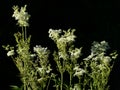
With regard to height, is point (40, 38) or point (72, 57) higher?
point (40, 38)

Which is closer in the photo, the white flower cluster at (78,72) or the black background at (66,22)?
the white flower cluster at (78,72)

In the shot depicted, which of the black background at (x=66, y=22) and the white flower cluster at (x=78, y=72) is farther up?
the black background at (x=66, y=22)

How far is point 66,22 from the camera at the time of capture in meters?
7.89

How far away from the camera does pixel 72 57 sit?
4207mm

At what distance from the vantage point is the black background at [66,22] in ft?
23.6

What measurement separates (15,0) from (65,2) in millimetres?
963

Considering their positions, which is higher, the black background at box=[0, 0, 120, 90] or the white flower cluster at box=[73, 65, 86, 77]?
the black background at box=[0, 0, 120, 90]

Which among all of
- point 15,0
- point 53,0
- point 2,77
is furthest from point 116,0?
point 2,77

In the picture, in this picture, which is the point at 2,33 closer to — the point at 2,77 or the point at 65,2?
the point at 2,77

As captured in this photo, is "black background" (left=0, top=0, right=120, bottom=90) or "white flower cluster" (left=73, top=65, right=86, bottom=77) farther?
"black background" (left=0, top=0, right=120, bottom=90)

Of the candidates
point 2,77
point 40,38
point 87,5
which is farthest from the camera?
point 87,5

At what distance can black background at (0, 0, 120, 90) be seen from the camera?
23.6ft

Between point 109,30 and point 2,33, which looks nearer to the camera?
point 2,33

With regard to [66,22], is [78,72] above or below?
below
